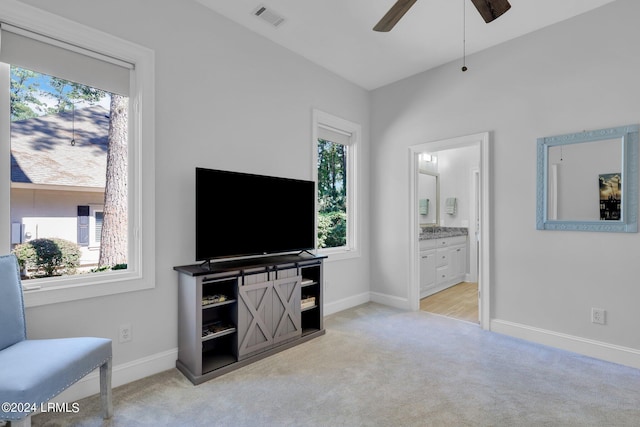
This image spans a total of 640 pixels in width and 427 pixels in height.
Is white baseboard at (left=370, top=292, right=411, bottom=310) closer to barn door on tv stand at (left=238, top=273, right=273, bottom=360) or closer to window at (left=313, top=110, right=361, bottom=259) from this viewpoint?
window at (left=313, top=110, right=361, bottom=259)

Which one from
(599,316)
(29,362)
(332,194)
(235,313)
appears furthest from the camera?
(332,194)

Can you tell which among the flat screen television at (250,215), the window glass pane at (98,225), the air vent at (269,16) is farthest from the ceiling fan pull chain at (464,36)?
the window glass pane at (98,225)

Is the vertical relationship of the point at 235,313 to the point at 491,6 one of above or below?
below

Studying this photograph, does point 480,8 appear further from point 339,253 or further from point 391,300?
point 391,300

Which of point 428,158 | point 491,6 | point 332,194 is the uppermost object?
point 491,6

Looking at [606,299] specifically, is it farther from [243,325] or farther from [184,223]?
[184,223]

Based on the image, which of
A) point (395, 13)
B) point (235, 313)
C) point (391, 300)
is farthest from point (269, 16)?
point (391, 300)

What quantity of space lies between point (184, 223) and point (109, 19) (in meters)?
1.52

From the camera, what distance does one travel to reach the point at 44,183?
2037 mm

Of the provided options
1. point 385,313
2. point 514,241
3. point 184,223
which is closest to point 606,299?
point 514,241

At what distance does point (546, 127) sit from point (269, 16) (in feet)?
9.04

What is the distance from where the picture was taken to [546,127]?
2.94m

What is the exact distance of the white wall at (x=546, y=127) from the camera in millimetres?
2576

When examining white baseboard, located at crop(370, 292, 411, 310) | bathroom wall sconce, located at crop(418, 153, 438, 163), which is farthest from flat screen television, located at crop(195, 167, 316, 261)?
bathroom wall sconce, located at crop(418, 153, 438, 163)
